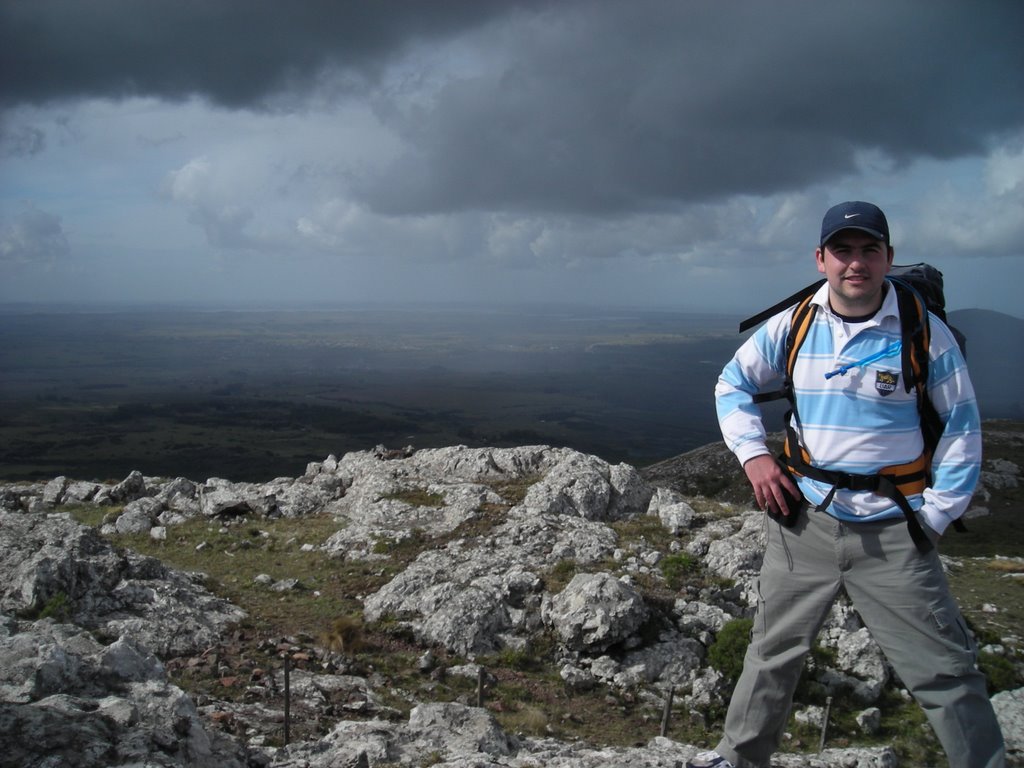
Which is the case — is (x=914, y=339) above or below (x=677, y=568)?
above

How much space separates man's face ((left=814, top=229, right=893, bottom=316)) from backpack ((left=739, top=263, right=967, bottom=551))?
27 cm

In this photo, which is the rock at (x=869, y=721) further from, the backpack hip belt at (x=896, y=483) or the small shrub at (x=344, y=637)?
the small shrub at (x=344, y=637)

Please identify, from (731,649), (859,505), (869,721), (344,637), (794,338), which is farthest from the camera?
(344,637)

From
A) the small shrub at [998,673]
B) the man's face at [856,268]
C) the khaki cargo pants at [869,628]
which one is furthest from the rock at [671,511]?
the man's face at [856,268]

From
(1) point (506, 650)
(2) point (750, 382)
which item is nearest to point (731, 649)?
(1) point (506, 650)

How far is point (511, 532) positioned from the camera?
2367 cm

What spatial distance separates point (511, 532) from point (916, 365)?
750 inches

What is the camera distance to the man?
5.57 meters

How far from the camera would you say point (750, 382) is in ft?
21.8

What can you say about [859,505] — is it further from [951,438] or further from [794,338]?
[794,338]

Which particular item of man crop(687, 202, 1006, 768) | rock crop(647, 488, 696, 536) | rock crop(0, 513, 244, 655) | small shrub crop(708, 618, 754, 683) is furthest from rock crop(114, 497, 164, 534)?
man crop(687, 202, 1006, 768)

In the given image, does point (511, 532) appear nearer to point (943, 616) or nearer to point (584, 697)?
point (584, 697)

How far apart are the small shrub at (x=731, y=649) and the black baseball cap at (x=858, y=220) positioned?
12.4 metres

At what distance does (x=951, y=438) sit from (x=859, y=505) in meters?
0.93
